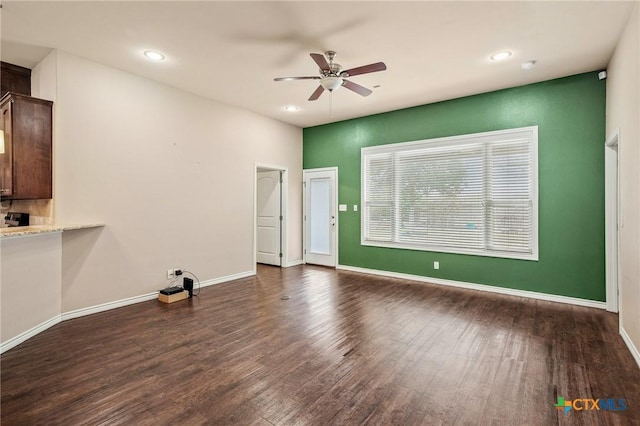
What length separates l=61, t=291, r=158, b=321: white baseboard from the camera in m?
3.70

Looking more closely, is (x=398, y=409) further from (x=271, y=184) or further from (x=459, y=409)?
(x=271, y=184)

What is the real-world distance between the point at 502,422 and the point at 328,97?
469 cm

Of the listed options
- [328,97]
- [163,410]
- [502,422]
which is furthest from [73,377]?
[328,97]

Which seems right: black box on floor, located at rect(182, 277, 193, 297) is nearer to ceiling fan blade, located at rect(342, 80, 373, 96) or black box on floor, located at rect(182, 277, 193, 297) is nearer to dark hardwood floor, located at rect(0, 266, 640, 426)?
dark hardwood floor, located at rect(0, 266, 640, 426)

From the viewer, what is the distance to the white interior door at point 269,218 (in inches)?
273

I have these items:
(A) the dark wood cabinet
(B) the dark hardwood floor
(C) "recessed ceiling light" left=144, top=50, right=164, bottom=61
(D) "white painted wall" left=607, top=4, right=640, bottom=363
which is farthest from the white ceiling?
(B) the dark hardwood floor

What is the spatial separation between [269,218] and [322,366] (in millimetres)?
4752

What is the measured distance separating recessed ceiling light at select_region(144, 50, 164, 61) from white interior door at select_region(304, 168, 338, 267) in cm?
385

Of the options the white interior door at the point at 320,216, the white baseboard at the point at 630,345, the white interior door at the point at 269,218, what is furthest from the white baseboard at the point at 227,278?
the white baseboard at the point at 630,345

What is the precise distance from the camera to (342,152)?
662cm

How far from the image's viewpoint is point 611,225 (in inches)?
154

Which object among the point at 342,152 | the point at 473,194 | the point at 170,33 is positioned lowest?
the point at 473,194

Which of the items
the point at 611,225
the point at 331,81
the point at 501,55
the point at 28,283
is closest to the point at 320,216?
the point at 331,81

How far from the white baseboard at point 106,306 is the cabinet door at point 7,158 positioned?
1552 millimetres
